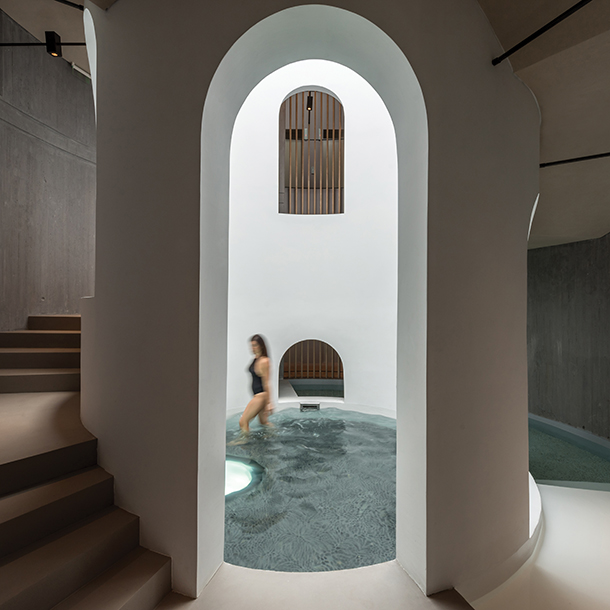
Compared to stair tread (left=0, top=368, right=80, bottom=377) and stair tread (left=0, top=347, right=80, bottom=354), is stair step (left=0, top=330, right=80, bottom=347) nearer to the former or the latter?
stair tread (left=0, top=347, right=80, bottom=354)

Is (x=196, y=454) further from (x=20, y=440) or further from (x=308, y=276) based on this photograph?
(x=308, y=276)

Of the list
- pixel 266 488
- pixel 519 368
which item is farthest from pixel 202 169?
pixel 266 488

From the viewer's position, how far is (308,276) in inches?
293

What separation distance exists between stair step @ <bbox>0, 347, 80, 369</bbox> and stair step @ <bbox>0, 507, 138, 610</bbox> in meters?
1.96

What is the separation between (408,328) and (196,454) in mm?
1449

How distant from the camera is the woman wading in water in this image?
5523 mm

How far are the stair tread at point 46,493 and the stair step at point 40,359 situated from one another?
1.69 meters

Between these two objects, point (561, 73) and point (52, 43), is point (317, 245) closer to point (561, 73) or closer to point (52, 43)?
point (52, 43)

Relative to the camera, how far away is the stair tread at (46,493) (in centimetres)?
189

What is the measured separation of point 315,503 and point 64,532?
221cm

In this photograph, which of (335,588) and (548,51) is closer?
(335,588)

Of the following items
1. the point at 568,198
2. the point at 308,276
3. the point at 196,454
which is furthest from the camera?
the point at 308,276

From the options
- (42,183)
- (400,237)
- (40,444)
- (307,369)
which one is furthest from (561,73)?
(307,369)

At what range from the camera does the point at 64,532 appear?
79.4 inches
